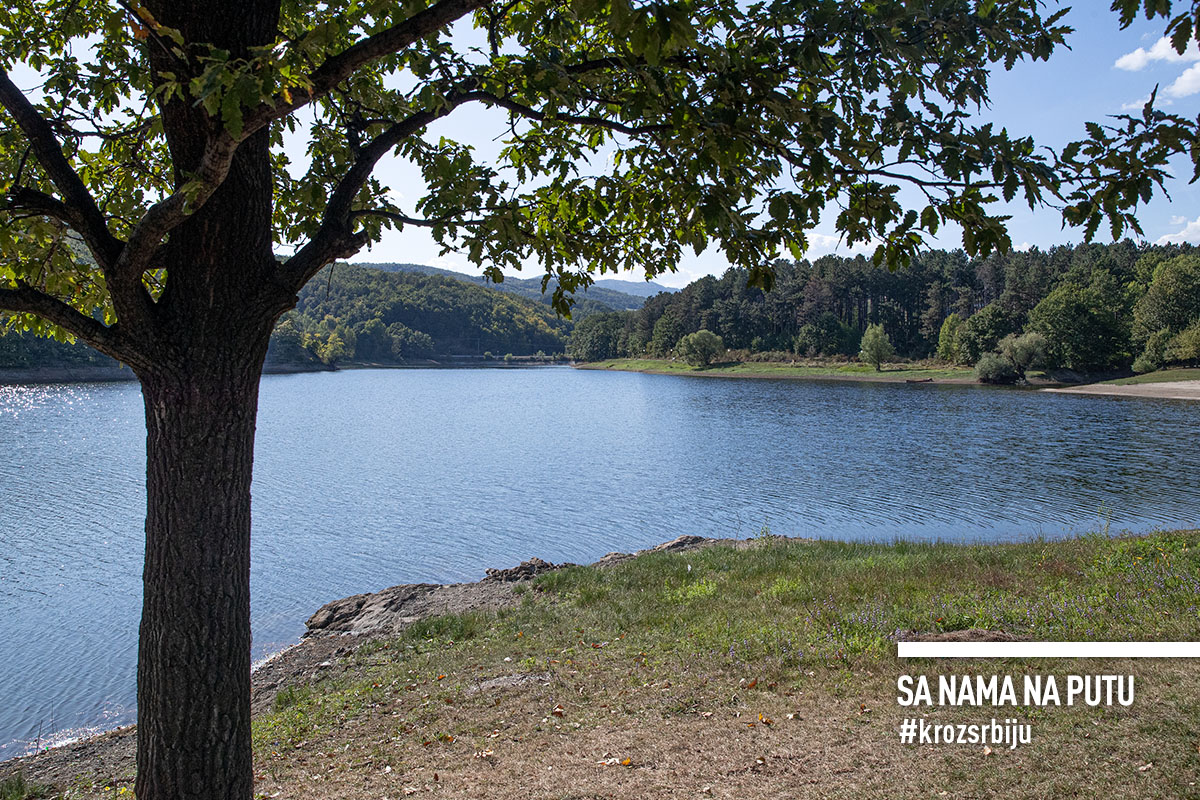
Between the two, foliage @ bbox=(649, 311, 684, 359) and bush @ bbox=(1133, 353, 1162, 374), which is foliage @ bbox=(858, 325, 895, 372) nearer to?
bush @ bbox=(1133, 353, 1162, 374)

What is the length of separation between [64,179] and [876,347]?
103207mm

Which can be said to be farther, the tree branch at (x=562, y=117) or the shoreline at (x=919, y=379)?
the shoreline at (x=919, y=379)

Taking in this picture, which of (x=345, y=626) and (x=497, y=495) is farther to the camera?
(x=497, y=495)

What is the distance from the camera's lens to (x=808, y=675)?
6852 millimetres

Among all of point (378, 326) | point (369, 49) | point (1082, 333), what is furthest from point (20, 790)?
point (378, 326)

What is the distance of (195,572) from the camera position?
369 centimetres

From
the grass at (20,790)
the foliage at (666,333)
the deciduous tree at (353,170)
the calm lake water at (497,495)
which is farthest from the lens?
the foliage at (666,333)

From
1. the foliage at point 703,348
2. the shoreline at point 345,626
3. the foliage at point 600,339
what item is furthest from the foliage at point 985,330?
the shoreline at point 345,626

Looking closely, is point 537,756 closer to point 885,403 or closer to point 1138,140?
point 1138,140

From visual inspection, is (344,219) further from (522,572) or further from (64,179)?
(522,572)

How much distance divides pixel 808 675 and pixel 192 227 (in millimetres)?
6373

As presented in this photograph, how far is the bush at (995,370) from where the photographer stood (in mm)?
79812

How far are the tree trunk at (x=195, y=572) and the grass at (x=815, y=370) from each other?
9549cm

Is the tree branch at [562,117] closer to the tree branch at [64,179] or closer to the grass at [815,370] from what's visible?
the tree branch at [64,179]
